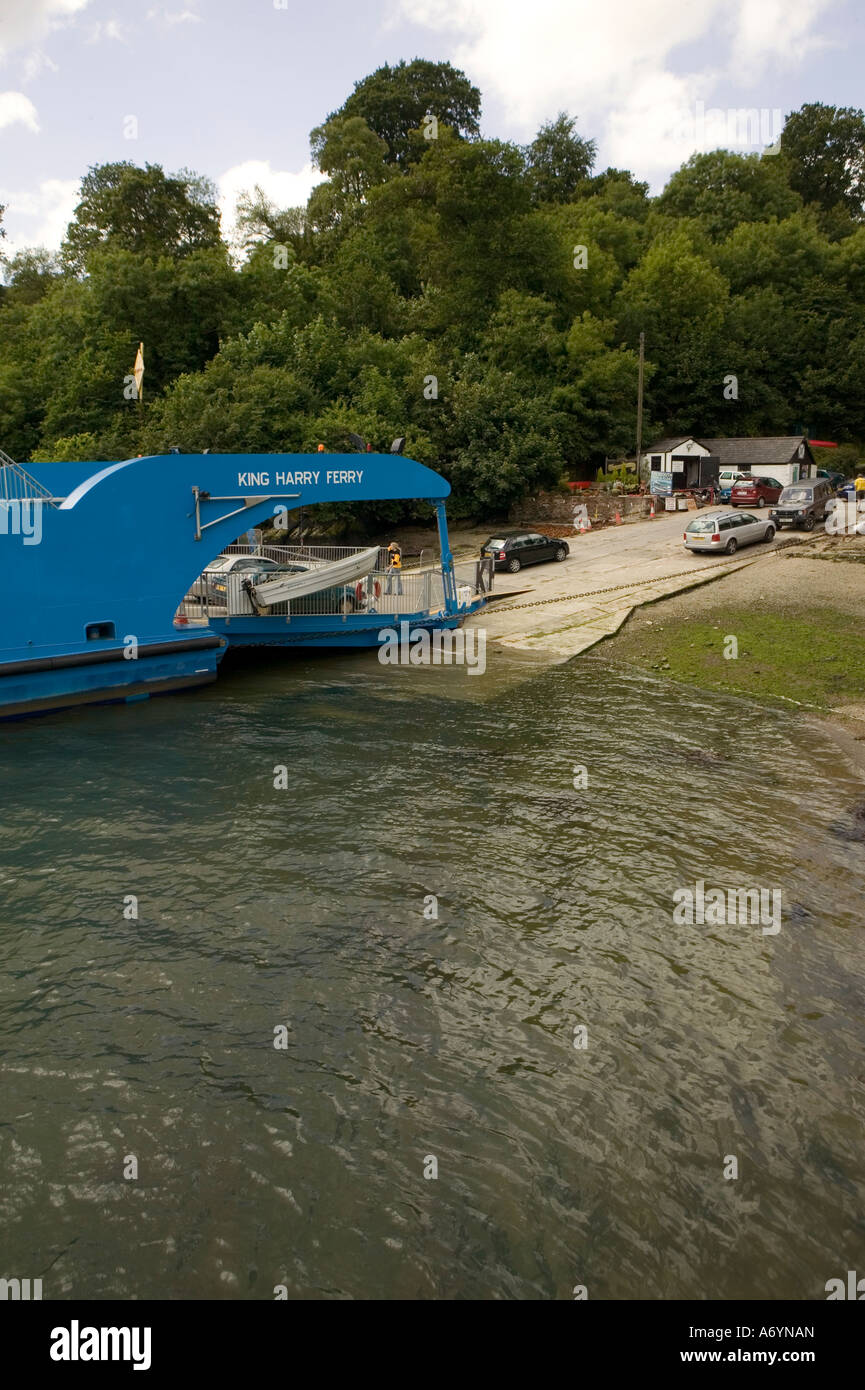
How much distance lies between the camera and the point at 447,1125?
22.1 feet

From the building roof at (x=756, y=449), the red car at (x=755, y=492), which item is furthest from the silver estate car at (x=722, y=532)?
the building roof at (x=756, y=449)

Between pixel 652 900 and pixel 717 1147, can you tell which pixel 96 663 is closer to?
pixel 652 900

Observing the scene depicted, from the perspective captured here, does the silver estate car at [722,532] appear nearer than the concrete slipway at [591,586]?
No

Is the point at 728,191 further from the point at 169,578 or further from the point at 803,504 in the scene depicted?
the point at 169,578

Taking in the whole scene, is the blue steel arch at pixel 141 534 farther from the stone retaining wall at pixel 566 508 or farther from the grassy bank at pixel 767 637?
the stone retaining wall at pixel 566 508

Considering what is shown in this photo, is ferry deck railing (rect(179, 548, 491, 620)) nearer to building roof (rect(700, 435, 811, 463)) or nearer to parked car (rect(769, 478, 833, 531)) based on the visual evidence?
parked car (rect(769, 478, 833, 531))

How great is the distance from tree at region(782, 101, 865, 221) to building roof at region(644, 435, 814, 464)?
53.4 metres

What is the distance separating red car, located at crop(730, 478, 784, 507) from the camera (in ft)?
131

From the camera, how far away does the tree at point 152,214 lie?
4916 centimetres

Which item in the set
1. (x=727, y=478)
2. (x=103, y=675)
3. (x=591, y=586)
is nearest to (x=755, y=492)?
(x=727, y=478)

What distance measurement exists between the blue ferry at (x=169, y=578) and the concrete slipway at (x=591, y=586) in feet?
9.13

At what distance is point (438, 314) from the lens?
1938 inches

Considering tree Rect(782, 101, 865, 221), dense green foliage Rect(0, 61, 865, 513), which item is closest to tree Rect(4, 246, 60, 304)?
dense green foliage Rect(0, 61, 865, 513)
